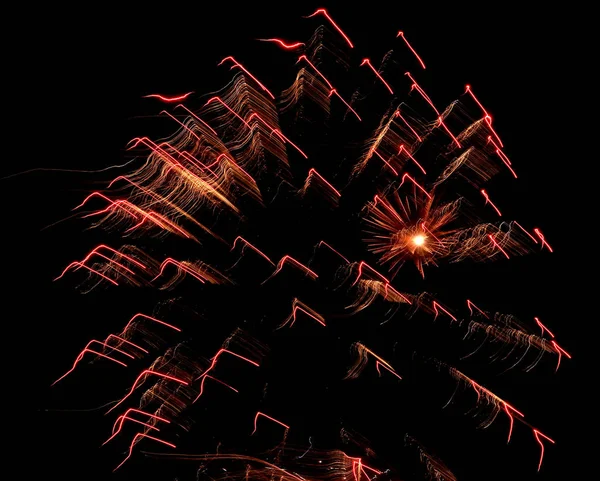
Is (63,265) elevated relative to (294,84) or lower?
lower

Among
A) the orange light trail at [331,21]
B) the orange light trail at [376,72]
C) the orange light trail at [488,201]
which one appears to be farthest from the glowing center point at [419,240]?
the orange light trail at [331,21]

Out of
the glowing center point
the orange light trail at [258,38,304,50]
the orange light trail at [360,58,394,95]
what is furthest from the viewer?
the glowing center point

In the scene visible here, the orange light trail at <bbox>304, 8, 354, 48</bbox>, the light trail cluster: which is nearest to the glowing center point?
the light trail cluster

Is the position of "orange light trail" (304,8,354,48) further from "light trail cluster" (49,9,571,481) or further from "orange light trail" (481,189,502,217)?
"orange light trail" (481,189,502,217)

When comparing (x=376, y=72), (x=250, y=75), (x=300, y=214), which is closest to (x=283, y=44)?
(x=250, y=75)

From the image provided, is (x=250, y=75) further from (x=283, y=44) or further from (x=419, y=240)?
(x=419, y=240)

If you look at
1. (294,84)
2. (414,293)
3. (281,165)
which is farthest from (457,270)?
(294,84)

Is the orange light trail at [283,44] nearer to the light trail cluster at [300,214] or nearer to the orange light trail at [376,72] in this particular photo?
the light trail cluster at [300,214]

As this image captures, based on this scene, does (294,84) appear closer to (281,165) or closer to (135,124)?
(281,165)
